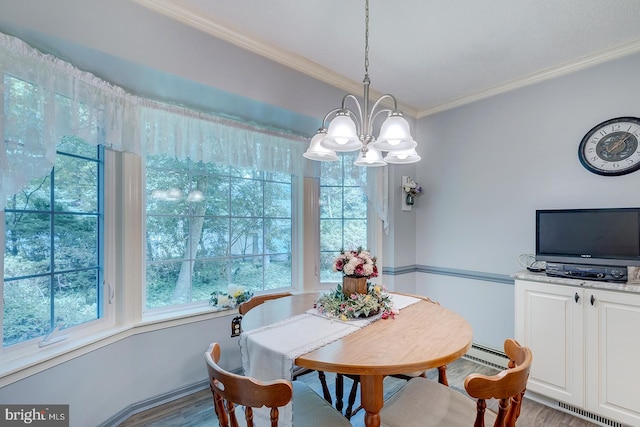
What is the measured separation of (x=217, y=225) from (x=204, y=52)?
49.4 inches

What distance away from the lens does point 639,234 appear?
1883 mm

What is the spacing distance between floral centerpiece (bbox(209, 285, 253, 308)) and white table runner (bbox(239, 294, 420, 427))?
972 mm

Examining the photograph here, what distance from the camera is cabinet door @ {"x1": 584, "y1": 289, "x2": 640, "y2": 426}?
5.74ft

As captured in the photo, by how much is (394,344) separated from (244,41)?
2029mm

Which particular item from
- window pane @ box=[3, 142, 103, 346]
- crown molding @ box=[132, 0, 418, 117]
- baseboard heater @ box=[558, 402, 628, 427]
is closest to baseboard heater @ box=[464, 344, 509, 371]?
baseboard heater @ box=[558, 402, 628, 427]

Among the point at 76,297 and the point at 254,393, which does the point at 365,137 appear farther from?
the point at 76,297

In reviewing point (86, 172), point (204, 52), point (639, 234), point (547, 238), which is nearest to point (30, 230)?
point (86, 172)

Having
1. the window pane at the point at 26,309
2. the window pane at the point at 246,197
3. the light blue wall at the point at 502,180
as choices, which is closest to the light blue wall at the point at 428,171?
the light blue wall at the point at 502,180

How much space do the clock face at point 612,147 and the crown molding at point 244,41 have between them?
174 cm

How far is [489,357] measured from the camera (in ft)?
8.82

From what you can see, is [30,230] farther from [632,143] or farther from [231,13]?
[632,143]

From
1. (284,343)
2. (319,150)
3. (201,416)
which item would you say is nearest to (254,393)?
(284,343)

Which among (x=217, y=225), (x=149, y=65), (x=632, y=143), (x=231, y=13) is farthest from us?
(x=217, y=225)

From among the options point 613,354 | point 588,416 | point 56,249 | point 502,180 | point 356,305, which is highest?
point 502,180
